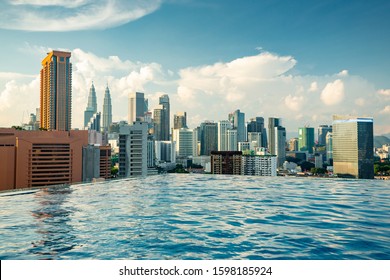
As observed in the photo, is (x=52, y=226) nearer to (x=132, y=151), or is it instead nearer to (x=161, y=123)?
(x=132, y=151)

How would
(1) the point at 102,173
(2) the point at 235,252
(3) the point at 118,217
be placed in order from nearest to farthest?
(2) the point at 235,252 < (3) the point at 118,217 < (1) the point at 102,173

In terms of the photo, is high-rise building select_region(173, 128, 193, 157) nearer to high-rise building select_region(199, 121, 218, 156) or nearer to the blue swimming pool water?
high-rise building select_region(199, 121, 218, 156)

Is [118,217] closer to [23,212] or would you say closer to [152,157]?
[23,212]

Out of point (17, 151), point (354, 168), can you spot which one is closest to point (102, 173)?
point (17, 151)

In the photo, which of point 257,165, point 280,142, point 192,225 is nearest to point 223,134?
point 280,142

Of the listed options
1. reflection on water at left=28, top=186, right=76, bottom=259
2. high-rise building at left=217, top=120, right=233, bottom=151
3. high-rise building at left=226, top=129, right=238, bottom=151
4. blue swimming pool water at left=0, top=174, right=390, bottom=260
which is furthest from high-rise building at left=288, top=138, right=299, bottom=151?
reflection on water at left=28, top=186, right=76, bottom=259

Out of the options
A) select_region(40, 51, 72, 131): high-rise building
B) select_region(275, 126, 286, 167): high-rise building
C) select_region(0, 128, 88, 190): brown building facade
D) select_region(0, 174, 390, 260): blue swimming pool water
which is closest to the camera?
select_region(0, 174, 390, 260): blue swimming pool water
